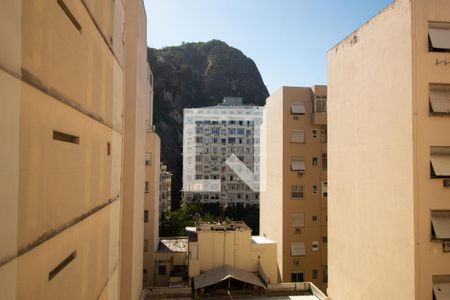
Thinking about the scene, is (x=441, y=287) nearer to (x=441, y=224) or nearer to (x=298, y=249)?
(x=441, y=224)

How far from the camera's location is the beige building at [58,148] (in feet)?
7.70

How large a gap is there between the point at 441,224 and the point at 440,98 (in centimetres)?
293

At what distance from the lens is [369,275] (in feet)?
29.5

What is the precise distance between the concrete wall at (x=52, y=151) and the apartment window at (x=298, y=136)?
14.2 meters

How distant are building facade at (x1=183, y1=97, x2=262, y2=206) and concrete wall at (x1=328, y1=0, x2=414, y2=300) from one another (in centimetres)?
3083

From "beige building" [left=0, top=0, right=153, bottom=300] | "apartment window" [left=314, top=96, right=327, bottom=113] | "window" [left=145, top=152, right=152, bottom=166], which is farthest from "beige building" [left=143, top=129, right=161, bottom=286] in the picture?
"beige building" [left=0, top=0, right=153, bottom=300]

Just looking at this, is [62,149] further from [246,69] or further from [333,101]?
[246,69]

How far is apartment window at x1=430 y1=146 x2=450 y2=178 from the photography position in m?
7.33

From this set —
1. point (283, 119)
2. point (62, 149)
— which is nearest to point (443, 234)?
point (62, 149)

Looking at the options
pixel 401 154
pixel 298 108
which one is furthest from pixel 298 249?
pixel 401 154

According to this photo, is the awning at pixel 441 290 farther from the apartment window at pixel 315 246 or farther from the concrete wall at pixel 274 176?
the apartment window at pixel 315 246

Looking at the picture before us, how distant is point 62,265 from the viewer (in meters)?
3.48

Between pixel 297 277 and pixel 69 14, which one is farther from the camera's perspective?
pixel 297 277

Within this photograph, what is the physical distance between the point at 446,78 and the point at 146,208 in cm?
1541
